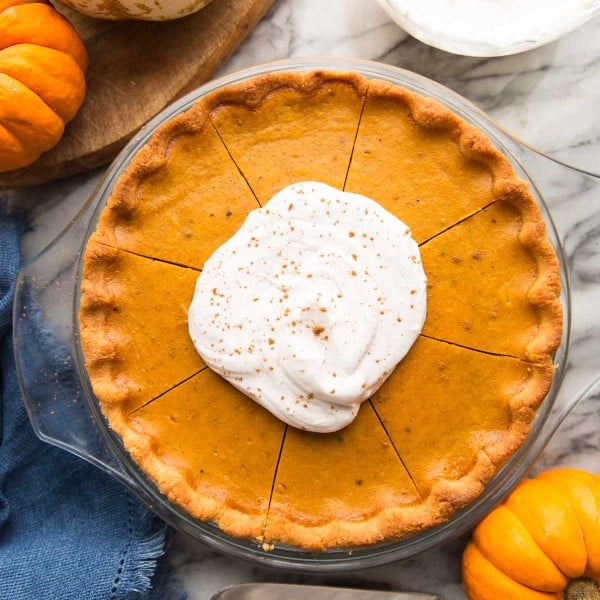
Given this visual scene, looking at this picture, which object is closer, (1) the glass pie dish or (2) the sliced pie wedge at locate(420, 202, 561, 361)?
(2) the sliced pie wedge at locate(420, 202, 561, 361)

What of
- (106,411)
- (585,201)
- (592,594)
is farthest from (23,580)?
(585,201)

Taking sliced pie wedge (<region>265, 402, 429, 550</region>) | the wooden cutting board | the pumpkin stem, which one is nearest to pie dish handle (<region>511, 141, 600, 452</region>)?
the pumpkin stem

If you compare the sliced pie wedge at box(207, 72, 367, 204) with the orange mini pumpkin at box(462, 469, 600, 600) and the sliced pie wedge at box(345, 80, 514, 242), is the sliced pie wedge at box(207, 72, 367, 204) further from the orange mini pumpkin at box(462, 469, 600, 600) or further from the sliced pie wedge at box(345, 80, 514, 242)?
the orange mini pumpkin at box(462, 469, 600, 600)

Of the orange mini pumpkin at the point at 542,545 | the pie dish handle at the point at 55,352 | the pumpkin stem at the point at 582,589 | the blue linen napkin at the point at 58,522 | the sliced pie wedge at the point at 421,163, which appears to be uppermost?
the sliced pie wedge at the point at 421,163

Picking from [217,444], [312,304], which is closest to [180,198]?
[312,304]

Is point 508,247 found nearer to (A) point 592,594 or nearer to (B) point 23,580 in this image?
(A) point 592,594

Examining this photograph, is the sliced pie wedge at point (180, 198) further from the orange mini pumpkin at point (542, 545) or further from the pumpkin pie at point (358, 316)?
the orange mini pumpkin at point (542, 545)

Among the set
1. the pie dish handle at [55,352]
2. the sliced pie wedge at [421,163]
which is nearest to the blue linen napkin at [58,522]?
the pie dish handle at [55,352]
